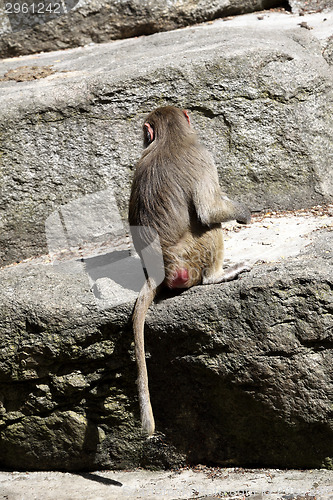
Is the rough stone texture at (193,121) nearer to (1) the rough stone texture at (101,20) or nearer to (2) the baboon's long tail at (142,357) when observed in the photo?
(1) the rough stone texture at (101,20)

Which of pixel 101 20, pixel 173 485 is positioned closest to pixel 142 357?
pixel 173 485

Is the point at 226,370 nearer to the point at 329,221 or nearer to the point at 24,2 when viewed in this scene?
the point at 329,221

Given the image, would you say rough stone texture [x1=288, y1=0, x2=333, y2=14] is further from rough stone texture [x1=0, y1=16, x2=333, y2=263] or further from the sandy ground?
the sandy ground

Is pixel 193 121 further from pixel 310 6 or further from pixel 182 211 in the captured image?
pixel 310 6

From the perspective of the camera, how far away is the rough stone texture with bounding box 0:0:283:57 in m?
7.51

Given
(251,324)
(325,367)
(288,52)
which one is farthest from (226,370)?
(288,52)

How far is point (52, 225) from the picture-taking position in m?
5.99

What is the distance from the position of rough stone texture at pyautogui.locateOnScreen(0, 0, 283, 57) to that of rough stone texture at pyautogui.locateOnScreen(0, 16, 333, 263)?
1.62 m

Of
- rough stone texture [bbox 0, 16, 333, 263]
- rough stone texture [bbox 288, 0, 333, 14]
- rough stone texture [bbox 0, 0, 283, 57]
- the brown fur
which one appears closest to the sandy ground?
the brown fur

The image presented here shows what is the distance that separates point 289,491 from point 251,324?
108cm

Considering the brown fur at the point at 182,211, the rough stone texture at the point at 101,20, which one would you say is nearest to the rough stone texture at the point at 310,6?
the rough stone texture at the point at 101,20

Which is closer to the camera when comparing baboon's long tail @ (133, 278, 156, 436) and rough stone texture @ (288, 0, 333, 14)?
baboon's long tail @ (133, 278, 156, 436)

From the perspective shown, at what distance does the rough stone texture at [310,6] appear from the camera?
741 centimetres

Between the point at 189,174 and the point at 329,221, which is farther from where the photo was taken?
the point at 329,221
